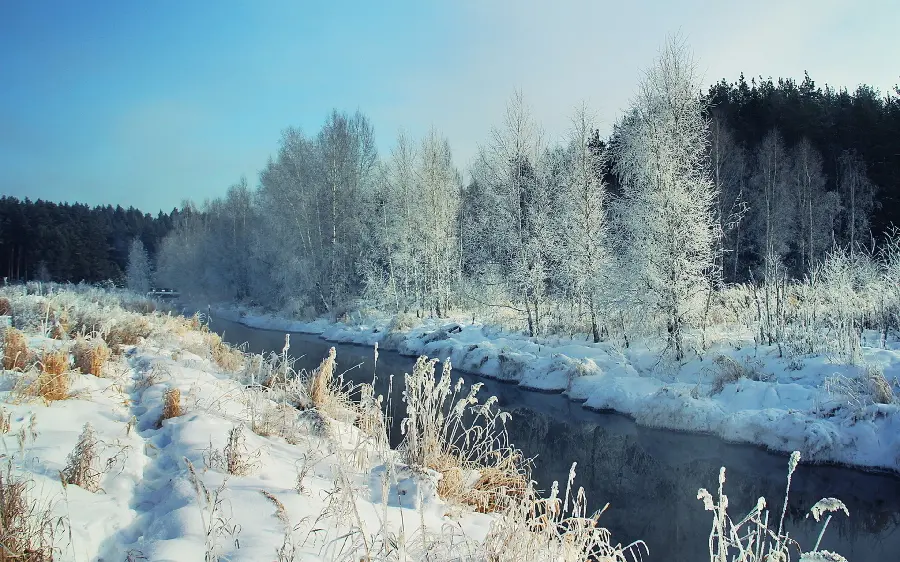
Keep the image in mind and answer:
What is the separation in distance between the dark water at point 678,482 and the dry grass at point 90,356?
14.4ft

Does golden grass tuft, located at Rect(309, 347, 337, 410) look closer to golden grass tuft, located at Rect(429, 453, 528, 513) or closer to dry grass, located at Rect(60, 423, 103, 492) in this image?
golden grass tuft, located at Rect(429, 453, 528, 513)

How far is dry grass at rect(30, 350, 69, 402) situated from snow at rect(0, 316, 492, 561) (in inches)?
5.4

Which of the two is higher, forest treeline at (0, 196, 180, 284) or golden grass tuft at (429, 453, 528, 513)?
forest treeline at (0, 196, 180, 284)

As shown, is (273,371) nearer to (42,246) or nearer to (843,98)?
(843,98)

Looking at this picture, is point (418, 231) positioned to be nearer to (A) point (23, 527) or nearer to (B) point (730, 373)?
(B) point (730, 373)

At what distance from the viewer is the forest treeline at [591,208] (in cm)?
1262

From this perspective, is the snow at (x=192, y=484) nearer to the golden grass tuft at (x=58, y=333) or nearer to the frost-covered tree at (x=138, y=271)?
the golden grass tuft at (x=58, y=333)

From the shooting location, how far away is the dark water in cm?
545

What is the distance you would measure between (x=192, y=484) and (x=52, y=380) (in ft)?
8.65

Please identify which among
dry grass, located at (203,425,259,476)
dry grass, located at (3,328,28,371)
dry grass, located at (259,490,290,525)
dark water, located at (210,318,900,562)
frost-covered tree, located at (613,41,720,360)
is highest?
frost-covered tree, located at (613,41,720,360)

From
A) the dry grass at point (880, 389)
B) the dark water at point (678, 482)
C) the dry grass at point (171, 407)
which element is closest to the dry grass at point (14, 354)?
the dry grass at point (171, 407)

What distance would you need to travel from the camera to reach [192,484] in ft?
10.8

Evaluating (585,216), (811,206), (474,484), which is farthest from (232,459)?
(811,206)

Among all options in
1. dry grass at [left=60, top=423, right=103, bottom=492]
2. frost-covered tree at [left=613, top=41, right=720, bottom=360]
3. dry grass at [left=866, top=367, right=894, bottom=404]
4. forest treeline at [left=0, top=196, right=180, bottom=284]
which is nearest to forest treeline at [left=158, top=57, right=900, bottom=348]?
frost-covered tree at [left=613, top=41, right=720, bottom=360]
